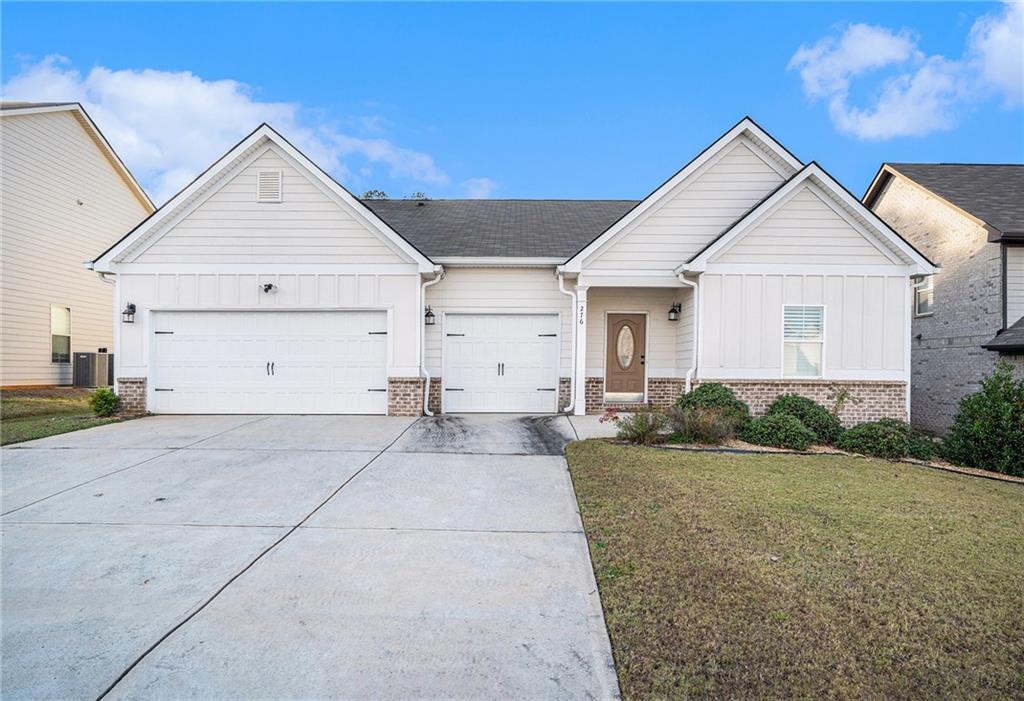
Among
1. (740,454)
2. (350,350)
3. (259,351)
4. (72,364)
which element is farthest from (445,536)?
(72,364)

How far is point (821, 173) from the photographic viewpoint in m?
10.5

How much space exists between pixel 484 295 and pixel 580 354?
2557 millimetres

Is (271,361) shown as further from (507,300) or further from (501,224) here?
(501,224)

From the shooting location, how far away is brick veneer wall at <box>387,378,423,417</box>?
11469 millimetres

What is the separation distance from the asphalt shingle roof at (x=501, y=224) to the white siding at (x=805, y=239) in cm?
365

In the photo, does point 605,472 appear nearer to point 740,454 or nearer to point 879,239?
point 740,454

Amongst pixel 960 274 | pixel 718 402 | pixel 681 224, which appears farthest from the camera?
pixel 960 274

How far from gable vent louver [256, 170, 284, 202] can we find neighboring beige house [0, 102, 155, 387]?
9.35 meters

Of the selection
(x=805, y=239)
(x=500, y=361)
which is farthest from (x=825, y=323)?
(x=500, y=361)

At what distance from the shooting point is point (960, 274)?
1299 cm

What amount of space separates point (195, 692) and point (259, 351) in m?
9.90

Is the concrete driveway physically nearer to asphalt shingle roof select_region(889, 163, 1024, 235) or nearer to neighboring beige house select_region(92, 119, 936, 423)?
neighboring beige house select_region(92, 119, 936, 423)

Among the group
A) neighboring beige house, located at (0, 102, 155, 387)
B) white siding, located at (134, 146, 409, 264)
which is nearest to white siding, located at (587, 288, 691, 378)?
white siding, located at (134, 146, 409, 264)

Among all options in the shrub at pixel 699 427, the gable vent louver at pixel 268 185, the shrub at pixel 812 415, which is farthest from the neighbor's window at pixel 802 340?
the gable vent louver at pixel 268 185
